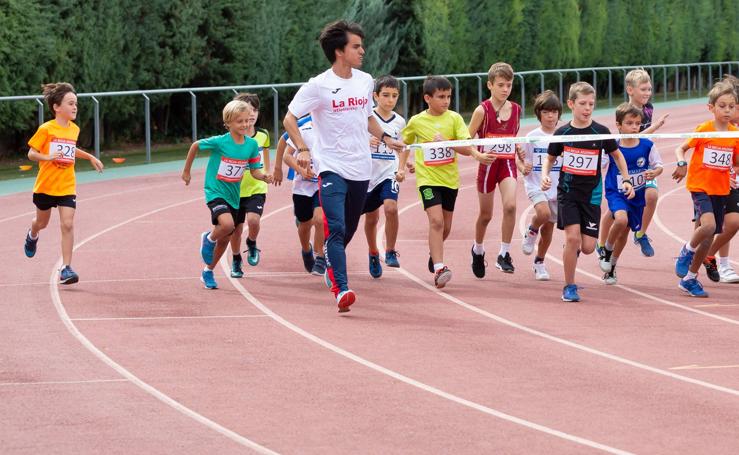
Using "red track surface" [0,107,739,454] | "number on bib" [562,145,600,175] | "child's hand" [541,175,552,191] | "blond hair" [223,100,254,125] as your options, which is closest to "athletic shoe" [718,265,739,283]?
"red track surface" [0,107,739,454]

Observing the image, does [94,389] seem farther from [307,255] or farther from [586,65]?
[586,65]

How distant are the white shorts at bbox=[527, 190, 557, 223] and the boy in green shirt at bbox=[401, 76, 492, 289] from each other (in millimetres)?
784

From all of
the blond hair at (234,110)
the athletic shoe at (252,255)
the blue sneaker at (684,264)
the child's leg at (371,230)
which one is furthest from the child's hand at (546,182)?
the athletic shoe at (252,255)

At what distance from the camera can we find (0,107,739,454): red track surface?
718 centimetres

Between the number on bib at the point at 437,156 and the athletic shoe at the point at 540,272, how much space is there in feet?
4.28

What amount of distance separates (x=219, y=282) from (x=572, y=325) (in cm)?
340

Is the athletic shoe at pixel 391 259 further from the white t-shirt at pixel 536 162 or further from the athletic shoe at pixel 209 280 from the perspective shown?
the athletic shoe at pixel 209 280

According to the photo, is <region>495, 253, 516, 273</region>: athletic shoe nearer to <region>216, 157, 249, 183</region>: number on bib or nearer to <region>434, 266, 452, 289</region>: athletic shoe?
<region>434, 266, 452, 289</region>: athletic shoe

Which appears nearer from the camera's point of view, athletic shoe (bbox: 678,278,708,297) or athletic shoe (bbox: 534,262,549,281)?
athletic shoe (bbox: 678,278,708,297)

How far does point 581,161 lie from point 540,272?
1.43 metres

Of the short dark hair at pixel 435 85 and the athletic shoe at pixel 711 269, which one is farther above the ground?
the short dark hair at pixel 435 85

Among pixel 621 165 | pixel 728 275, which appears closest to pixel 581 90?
pixel 621 165

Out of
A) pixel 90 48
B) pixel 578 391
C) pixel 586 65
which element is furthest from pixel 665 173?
pixel 586 65

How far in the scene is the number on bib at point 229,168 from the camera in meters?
11.8
